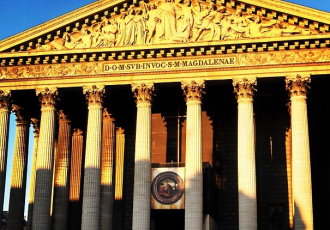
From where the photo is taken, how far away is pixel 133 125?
46.4 m

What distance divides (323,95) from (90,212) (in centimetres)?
1808

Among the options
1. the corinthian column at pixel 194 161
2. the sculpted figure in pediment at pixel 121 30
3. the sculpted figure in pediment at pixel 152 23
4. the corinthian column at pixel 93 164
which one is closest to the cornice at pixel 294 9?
the sculpted figure in pediment at pixel 152 23

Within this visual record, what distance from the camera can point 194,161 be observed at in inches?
1502

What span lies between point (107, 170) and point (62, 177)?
147 inches

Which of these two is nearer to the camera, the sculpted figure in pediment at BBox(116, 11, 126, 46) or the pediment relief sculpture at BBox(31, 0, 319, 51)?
the pediment relief sculpture at BBox(31, 0, 319, 51)

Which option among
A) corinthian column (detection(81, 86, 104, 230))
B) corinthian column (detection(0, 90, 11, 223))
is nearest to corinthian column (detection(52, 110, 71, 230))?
corinthian column (detection(0, 90, 11, 223))

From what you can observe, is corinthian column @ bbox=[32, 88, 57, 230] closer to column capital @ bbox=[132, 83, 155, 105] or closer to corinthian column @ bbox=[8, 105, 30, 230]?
corinthian column @ bbox=[8, 105, 30, 230]

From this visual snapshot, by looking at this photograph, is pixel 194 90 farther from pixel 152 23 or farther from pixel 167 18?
pixel 152 23

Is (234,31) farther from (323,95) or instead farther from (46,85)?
(46,85)

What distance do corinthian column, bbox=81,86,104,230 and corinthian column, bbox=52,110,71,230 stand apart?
17.0 ft

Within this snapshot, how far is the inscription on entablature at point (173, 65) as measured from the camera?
39.3 metres

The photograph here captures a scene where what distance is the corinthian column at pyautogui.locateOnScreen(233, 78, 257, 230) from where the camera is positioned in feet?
120

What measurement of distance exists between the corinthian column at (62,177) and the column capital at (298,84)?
1668 cm

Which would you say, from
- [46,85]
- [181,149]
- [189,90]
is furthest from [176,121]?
[46,85]
